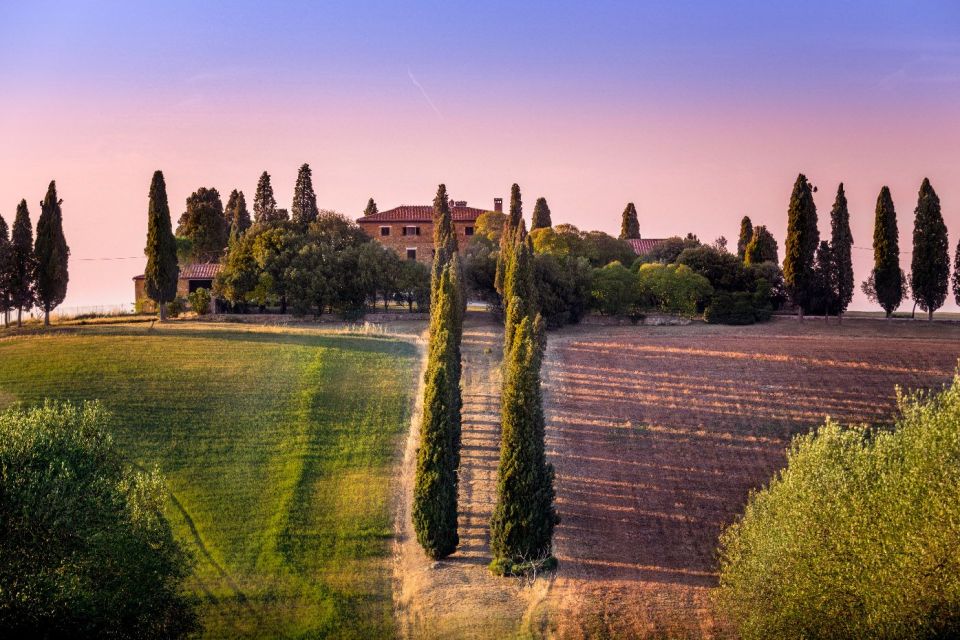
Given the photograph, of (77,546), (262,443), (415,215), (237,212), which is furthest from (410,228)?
(77,546)

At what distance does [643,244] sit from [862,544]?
2908 inches

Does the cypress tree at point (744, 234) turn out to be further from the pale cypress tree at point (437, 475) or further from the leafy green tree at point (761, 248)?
the pale cypress tree at point (437, 475)

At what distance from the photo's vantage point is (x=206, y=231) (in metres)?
102

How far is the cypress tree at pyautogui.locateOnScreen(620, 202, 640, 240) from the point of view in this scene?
110938 mm

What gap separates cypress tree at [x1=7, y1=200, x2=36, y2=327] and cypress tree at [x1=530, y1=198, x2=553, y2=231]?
144 feet

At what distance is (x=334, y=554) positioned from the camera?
137 feet

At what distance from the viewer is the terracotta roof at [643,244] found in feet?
330

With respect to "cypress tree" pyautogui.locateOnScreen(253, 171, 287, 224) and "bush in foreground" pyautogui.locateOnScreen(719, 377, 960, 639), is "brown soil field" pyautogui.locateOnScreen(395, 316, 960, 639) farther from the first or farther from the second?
"cypress tree" pyautogui.locateOnScreen(253, 171, 287, 224)

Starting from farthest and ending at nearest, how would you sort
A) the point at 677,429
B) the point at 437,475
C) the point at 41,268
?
the point at 41,268 < the point at 677,429 < the point at 437,475

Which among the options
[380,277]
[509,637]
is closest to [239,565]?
[509,637]

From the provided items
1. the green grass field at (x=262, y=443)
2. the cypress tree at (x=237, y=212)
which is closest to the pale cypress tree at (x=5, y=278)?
the green grass field at (x=262, y=443)

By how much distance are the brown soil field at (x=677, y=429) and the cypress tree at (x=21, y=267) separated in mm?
37632

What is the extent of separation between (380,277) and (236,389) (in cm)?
2179

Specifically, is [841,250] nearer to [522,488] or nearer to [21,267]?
[522,488]
